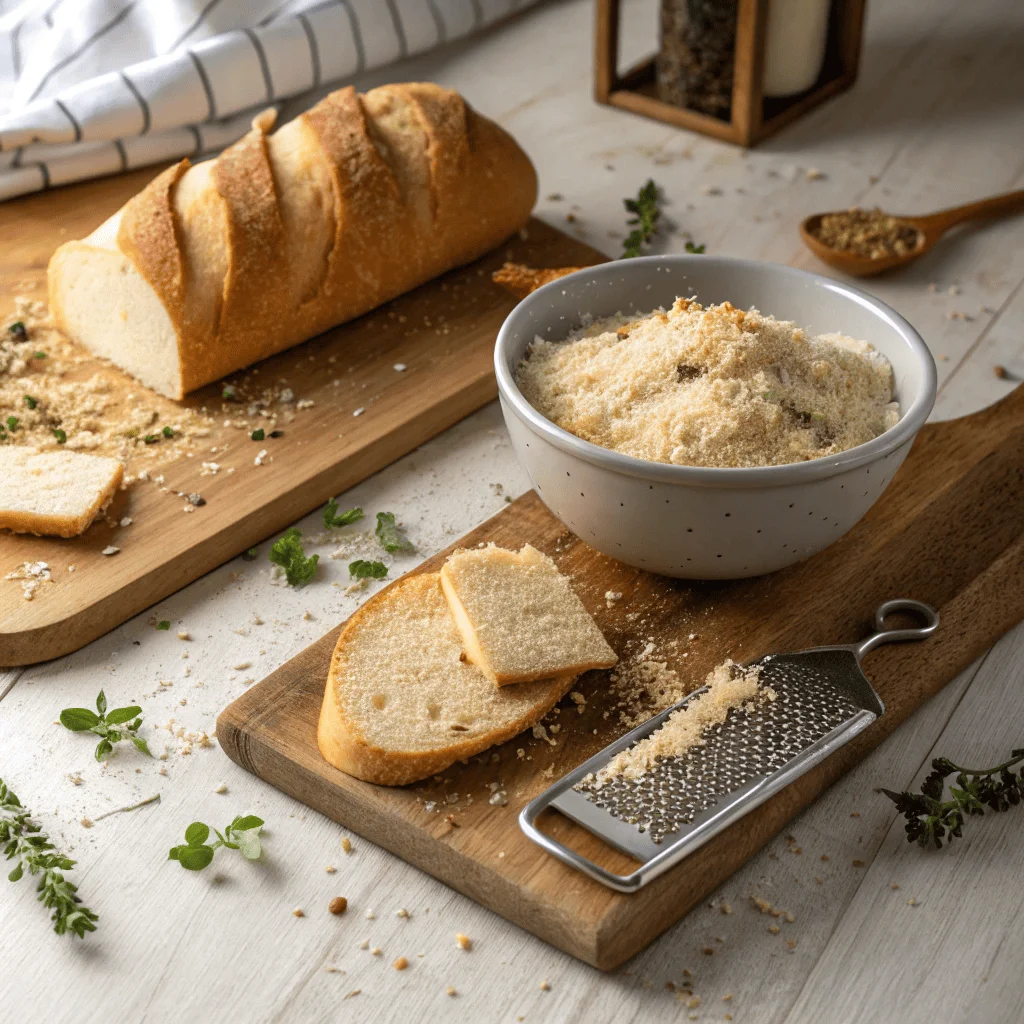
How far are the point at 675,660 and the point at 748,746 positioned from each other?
251mm

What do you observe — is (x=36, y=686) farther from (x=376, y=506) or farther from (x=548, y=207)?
(x=548, y=207)

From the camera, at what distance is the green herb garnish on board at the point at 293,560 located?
7.29 ft

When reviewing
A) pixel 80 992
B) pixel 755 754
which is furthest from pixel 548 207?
pixel 80 992

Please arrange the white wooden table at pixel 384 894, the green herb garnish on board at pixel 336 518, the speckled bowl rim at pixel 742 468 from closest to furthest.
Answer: the white wooden table at pixel 384 894
the speckled bowl rim at pixel 742 468
the green herb garnish on board at pixel 336 518

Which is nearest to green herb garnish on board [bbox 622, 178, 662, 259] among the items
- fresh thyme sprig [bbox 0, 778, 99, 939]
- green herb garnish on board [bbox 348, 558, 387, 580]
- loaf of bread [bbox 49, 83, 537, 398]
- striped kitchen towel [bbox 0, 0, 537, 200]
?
loaf of bread [bbox 49, 83, 537, 398]

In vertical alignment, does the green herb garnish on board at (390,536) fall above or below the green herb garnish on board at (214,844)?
below

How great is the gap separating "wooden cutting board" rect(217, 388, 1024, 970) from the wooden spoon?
2.13 ft

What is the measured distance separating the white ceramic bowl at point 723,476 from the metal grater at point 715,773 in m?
0.19

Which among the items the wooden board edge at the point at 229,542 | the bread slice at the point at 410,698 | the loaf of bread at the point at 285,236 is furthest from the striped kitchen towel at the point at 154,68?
the bread slice at the point at 410,698

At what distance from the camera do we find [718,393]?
186 centimetres

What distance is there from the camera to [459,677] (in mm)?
1830

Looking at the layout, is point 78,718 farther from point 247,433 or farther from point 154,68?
point 154,68

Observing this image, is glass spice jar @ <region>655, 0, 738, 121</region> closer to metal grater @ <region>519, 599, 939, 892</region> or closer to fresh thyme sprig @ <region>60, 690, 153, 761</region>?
metal grater @ <region>519, 599, 939, 892</region>

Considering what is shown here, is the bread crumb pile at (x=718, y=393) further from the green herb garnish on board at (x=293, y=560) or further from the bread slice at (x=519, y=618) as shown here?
the green herb garnish on board at (x=293, y=560)
